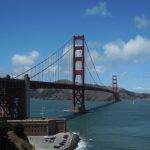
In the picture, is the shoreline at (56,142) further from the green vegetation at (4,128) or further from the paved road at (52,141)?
the green vegetation at (4,128)

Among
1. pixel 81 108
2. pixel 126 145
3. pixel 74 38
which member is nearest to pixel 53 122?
pixel 126 145

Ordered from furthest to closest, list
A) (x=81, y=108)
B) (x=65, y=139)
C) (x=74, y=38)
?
(x=74, y=38) → (x=81, y=108) → (x=65, y=139)

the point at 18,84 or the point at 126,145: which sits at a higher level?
the point at 18,84

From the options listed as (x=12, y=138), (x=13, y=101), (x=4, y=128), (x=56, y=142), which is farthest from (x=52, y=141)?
(x=13, y=101)

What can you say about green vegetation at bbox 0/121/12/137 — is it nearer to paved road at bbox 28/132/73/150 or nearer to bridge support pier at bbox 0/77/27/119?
paved road at bbox 28/132/73/150

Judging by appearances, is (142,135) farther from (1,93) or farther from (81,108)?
(81,108)

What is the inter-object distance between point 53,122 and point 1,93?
44.4 feet

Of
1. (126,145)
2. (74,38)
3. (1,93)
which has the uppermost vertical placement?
(74,38)

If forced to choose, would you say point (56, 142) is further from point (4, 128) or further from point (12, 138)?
point (4, 128)

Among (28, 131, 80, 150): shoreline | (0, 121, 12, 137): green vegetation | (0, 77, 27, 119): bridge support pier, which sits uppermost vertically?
(0, 77, 27, 119): bridge support pier

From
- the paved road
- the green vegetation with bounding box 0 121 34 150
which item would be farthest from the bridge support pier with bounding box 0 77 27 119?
the green vegetation with bounding box 0 121 34 150

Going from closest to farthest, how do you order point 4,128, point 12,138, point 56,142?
point 4,128
point 12,138
point 56,142

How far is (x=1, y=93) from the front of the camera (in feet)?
198

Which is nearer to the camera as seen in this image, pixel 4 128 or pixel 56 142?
pixel 4 128
